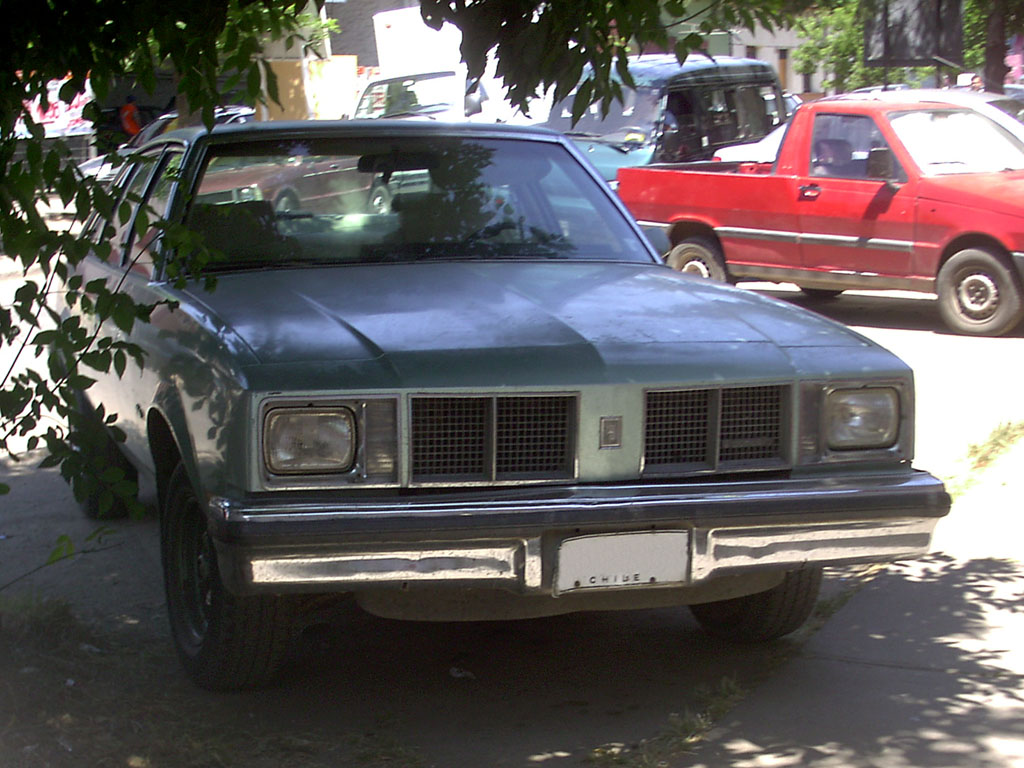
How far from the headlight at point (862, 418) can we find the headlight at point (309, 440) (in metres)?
1.28

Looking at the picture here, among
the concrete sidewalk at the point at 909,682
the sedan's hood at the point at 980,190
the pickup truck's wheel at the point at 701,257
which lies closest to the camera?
the concrete sidewalk at the point at 909,682

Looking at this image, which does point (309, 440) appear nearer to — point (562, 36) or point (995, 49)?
point (562, 36)

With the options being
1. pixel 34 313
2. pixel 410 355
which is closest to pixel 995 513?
pixel 410 355

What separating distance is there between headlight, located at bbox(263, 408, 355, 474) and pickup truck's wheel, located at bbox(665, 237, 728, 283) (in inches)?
319

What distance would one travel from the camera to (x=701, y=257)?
11336mm

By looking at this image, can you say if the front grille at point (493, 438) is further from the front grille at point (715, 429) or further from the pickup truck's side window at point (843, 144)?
the pickup truck's side window at point (843, 144)

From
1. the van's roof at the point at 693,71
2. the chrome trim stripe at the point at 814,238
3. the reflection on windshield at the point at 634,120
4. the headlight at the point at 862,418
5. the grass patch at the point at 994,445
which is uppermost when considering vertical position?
the van's roof at the point at 693,71

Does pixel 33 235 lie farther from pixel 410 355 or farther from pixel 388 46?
pixel 388 46

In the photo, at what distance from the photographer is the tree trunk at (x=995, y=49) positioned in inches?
668

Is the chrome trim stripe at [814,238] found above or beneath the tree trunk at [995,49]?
beneath

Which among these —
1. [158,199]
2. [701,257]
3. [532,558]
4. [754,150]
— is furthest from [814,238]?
[532,558]

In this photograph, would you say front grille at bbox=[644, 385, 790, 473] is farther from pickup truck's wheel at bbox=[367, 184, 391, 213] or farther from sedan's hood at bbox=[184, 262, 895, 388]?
pickup truck's wheel at bbox=[367, 184, 391, 213]

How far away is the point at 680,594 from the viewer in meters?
3.65

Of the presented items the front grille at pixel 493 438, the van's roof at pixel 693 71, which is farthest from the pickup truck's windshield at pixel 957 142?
the front grille at pixel 493 438
